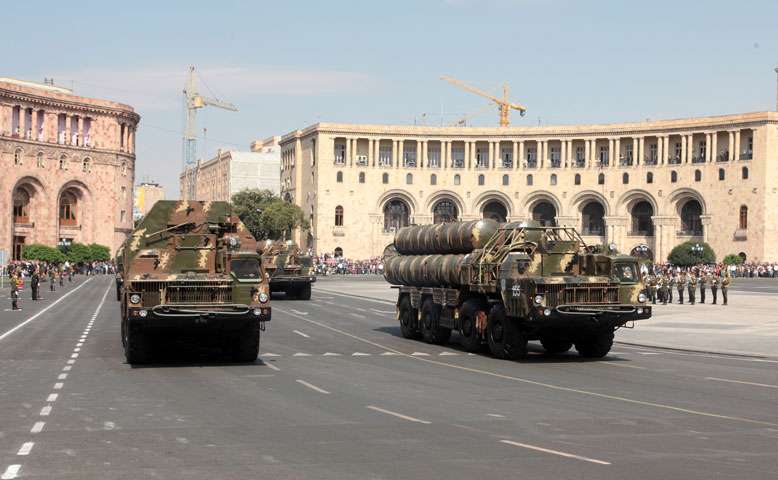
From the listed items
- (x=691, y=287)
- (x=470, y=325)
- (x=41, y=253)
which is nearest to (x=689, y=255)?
(x=691, y=287)

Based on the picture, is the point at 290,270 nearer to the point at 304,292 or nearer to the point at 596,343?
the point at 304,292

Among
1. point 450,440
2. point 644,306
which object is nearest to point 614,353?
point 644,306

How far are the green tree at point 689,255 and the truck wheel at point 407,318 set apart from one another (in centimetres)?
8405

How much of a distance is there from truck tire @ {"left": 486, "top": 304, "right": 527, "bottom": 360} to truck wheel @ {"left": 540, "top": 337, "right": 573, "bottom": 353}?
1.67 m

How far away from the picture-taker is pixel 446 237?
28.3 m

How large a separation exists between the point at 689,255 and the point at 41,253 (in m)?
67.1

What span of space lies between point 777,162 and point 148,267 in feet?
328

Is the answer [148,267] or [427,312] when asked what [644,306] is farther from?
[148,267]

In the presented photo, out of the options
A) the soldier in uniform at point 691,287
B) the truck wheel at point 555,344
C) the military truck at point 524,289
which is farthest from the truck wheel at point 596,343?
the soldier in uniform at point 691,287

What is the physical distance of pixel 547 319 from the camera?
893 inches

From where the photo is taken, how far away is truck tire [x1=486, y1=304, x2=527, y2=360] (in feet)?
78.8

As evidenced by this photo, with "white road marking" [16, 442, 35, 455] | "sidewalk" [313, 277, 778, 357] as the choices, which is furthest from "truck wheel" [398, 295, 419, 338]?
"white road marking" [16, 442, 35, 455]

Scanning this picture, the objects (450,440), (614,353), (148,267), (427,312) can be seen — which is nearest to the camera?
(450,440)

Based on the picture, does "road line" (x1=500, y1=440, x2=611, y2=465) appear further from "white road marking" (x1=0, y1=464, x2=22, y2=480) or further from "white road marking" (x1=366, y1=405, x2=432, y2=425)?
"white road marking" (x1=0, y1=464, x2=22, y2=480)
